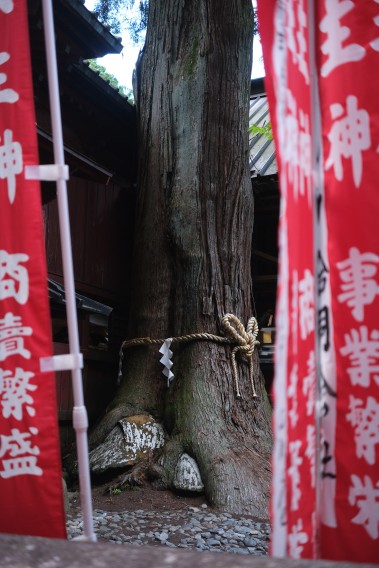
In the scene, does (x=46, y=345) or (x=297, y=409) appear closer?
(x=297, y=409)

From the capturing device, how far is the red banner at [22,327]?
254 cm

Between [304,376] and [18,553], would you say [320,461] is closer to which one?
[304,376]

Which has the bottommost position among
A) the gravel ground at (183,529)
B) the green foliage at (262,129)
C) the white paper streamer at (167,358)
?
the gravel ground at (183,529)

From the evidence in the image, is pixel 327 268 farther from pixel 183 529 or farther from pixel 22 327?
pixel 183 529

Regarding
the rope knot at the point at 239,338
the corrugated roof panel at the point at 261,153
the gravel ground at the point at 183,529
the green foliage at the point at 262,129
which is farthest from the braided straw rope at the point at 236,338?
the green foliage at the point at 262,129

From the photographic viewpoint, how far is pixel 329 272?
7.73 feet

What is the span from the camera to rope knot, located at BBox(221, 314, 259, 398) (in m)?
6.45

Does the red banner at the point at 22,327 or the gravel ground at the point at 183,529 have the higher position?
the red banner at the point at 22,327

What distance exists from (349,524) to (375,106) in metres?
1.57

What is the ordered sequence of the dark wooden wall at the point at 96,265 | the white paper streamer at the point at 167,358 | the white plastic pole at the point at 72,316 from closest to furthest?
the white plastic pole at the point at 72,316 < the white paper streamer at the point at 167,358 < the dark wooden wall at the point at 96,265

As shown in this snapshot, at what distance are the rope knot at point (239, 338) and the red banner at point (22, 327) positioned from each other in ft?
12.9

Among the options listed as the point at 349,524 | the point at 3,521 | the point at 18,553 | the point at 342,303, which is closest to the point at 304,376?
the point at 342,303

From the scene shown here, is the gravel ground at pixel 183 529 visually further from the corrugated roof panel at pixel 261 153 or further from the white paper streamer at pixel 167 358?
the corrugated roof panel at pixel 261 153

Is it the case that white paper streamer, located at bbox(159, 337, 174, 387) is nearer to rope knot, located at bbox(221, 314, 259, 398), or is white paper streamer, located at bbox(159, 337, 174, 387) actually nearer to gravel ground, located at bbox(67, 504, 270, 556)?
rope knot, located at bbox(221, 314, 259, 398)
